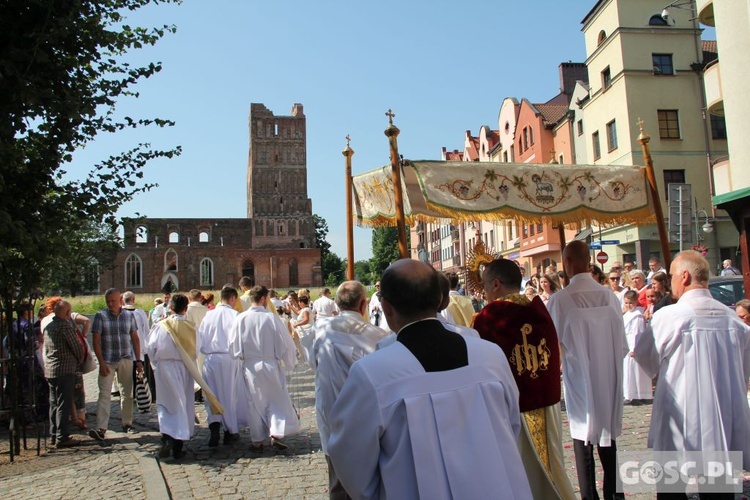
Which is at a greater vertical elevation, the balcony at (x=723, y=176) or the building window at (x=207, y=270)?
the building window at (x=207, y=270)

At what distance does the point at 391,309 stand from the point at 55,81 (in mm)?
6321

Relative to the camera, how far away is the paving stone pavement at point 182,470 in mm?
6055

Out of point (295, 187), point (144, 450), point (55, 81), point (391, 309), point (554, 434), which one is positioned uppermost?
point (295, 187)

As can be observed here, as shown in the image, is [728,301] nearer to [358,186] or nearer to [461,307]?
[461,307]

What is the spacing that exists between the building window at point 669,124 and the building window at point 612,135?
1.89 meters

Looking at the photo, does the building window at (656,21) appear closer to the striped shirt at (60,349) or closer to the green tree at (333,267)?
the striped shirt at (60,349)

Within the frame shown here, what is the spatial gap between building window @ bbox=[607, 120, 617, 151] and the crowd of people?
63.4 feet

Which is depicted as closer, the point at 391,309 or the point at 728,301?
the point at 391,309

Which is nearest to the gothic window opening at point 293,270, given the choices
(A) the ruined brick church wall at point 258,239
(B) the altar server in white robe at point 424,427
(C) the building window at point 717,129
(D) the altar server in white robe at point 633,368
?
(A) the ruined brick church wall at point 258,239

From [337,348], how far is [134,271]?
7822 cm

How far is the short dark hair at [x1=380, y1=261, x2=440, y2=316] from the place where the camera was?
8.30ft

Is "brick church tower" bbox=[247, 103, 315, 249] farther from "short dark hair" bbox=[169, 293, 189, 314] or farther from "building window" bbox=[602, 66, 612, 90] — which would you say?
"short dark hair" bbox=[169, 293, 189, 314]

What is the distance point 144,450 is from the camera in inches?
313

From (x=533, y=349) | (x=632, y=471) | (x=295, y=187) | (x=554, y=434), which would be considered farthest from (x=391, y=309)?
(x=295, y=187)
